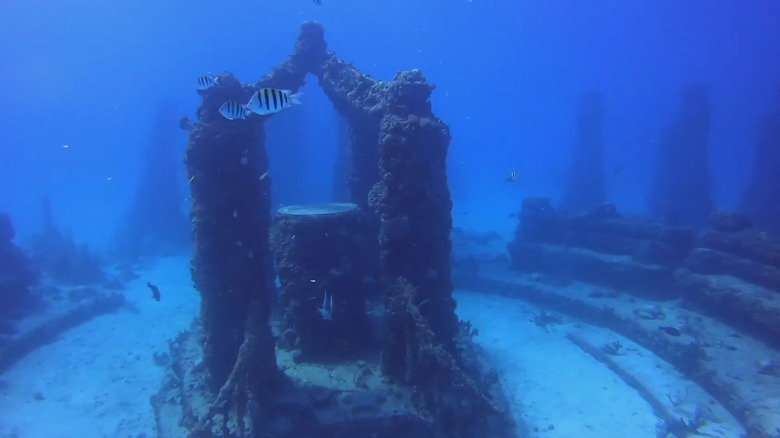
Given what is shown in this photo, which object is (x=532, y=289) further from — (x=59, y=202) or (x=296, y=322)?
(x=59, y=202)

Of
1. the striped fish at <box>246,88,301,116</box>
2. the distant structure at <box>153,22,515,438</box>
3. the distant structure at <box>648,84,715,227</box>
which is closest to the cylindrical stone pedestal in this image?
the distant structure at <box>153,22,515,438</box>

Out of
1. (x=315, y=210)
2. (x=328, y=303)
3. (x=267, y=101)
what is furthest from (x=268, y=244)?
(x=267, y=101)

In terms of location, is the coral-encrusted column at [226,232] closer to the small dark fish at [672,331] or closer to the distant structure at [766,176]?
the small dark fish at [672,331]

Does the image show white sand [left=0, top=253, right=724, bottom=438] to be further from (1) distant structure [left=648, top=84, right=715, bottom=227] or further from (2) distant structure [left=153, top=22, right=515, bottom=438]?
(1) distant structure [left=648, top=84, right=715, bottom=227]

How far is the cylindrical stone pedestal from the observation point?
33.0 feet

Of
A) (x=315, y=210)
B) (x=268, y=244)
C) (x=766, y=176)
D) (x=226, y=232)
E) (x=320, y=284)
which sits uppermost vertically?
(x=766, y=176)

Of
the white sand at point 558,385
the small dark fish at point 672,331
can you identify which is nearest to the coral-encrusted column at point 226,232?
the white sand at point 558,385

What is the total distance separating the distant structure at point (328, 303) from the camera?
26.6 ft

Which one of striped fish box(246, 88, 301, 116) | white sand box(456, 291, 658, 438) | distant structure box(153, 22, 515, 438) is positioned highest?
striped fish box(246, 88, 301, 116)

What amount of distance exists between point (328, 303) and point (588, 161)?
40187mm

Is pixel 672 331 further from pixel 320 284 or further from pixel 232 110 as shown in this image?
pixel 232 110

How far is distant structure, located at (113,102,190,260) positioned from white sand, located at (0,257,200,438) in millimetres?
13557

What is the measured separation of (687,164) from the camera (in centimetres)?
3650

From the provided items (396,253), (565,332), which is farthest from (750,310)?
(396,253)
